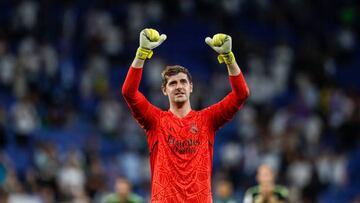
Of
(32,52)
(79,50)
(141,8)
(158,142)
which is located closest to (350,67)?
(141,8)

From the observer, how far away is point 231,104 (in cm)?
792

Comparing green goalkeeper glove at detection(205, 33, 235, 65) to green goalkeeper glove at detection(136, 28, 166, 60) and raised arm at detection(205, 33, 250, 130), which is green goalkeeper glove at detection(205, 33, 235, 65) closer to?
raised arm at detection(205, 33, 250, 130)

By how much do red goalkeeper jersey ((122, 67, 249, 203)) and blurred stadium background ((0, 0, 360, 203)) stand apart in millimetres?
9217

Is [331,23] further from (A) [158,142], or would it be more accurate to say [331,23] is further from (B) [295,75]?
(A) [158,142]

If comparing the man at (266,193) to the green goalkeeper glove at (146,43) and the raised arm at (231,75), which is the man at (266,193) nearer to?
the raised arm at (231,75)

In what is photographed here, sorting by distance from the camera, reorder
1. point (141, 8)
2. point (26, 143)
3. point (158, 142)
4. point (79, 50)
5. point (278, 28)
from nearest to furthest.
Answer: point (158, 142), point (26, 143), point (79, 50), point (141, 8), point (278, 28)

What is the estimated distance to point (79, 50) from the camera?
23.2 meters

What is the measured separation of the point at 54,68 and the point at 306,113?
20.4 feet

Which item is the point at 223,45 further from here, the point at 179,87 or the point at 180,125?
the point at 180,125

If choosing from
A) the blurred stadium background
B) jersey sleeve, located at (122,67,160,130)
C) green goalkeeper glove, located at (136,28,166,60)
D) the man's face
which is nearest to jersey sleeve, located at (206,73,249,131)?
the man's face

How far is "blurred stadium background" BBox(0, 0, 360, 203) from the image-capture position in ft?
65.2

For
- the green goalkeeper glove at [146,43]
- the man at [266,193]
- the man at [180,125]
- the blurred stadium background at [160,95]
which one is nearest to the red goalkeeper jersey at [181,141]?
the man at [180,125]

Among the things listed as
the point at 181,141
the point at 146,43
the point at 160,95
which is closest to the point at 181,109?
the point at 181,141

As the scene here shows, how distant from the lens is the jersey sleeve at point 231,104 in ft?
25.9
